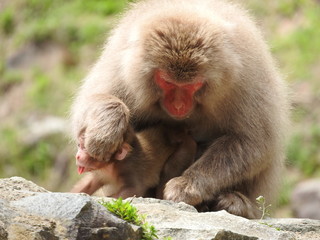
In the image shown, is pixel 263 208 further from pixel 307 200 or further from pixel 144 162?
pixel 307 200

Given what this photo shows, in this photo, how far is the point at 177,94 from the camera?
5.84 metres

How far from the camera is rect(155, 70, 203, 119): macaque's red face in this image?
18.9ft

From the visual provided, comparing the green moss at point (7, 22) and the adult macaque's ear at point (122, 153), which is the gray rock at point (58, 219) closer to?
the adult macaque's ear at point (122, 153)

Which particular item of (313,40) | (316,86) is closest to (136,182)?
(316,86)

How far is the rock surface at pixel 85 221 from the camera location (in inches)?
137

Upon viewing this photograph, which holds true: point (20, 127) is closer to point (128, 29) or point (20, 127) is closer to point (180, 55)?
point (128, 29)

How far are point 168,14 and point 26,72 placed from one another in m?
9.55

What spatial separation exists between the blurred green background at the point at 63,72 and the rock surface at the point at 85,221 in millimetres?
7280

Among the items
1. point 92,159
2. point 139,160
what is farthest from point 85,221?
point 139,160

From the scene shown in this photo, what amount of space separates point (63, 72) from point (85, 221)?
1127cm

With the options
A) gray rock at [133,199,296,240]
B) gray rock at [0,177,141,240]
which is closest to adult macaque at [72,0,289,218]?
gray rock at [133,199,296,240]

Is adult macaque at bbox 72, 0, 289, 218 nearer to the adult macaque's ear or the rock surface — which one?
the adult macaque's ear

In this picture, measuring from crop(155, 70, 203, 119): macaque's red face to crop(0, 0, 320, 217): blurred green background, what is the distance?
6.04m

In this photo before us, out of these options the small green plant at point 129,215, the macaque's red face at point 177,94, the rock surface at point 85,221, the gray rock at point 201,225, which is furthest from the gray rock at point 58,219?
the macaque's red face at point 177,94
